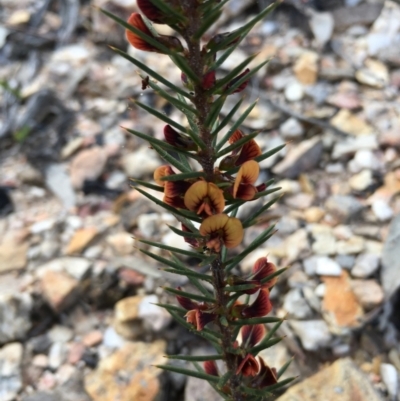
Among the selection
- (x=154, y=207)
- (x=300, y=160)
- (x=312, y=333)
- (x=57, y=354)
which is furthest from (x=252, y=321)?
(x=300, y=160)

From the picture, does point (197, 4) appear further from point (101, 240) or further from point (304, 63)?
point (304, 63)

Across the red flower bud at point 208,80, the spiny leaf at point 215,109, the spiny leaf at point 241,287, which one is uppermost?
the red flower bud at point 208,80

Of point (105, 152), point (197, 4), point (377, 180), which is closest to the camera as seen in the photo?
point (197, 4)

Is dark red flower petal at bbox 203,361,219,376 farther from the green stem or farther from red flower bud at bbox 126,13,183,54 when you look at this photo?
red flower bud at bbox 126,13,183,54

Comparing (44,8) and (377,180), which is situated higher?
(44,8)

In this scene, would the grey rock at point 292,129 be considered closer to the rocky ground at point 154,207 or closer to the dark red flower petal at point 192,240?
the rocky ground at point 154,207

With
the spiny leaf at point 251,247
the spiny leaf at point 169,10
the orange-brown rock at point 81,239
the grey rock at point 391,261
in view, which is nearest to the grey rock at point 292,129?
the grey rock at point 391,261

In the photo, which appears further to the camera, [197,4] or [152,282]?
[152,282]

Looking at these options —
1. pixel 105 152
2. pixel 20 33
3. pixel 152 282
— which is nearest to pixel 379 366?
pixel 152 282
